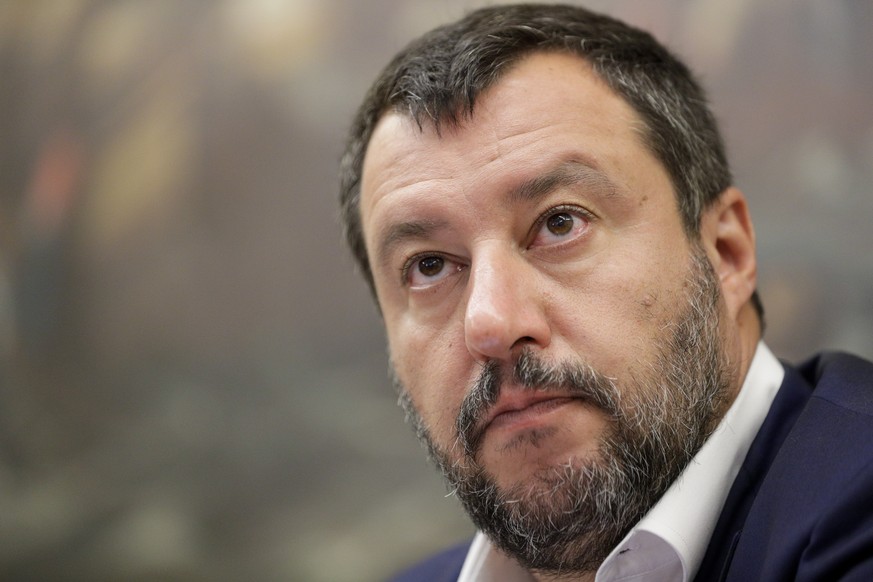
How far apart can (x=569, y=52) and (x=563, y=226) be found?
0.33 m

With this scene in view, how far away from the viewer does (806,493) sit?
984mm

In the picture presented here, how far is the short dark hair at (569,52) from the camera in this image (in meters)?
1.29

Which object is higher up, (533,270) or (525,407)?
(533,270)

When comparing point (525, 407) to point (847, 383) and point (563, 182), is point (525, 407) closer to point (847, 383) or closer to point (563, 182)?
point (563, 182)

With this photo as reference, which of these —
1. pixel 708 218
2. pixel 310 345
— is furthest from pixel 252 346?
pixel 708 218

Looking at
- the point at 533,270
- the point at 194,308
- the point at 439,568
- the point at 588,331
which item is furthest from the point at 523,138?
the point at 194,308

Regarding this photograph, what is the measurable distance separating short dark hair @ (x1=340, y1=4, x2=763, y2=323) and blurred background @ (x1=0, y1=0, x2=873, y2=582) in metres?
0.45

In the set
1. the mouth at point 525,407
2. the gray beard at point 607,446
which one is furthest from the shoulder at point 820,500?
the mouth at point 525,407

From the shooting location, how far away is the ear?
1.33m

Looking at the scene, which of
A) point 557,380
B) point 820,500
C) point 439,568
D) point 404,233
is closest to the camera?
point 820,500

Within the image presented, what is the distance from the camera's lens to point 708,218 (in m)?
1.36

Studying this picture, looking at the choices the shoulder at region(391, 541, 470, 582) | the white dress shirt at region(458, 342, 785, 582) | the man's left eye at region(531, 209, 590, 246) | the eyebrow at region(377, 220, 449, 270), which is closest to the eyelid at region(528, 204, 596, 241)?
the man's left eye at region(531, 209, 590, 246)

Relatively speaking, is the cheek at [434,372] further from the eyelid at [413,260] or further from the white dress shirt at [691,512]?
the white dress shirt at [691,512]

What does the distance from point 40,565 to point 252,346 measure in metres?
0.72
